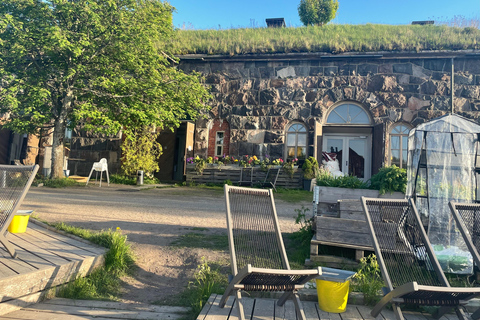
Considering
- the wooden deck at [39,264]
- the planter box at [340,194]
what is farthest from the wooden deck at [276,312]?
the planter box at [340,194]

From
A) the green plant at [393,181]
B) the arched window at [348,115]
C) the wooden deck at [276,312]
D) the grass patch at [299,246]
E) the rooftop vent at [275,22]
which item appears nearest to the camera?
the wooden deck at [276,312]

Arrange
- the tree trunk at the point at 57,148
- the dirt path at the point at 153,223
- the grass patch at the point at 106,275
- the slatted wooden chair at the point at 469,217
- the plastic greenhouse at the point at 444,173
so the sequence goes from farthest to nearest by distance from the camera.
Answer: the tree trunk at the point at 57,148, the plastic greenhouse at the point at 444,173, the dirt path at the point at 153,223, the grass patch at the point at 106,275, the slatted wooden chair at the point at 469,217

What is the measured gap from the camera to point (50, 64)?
11.4 meters

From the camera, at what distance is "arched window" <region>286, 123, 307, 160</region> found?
1388 cm

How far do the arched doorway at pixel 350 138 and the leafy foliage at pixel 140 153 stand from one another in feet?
22.9

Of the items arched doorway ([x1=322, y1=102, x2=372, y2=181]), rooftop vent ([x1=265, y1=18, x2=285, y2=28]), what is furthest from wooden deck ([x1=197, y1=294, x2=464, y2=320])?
rooftop vent ([x1=265, y1=18, x2=285, y2=28])

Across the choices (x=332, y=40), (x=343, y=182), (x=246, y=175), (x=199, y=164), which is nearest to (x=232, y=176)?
(x=246, y=175)

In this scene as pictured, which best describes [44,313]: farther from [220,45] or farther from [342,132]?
[220,45]

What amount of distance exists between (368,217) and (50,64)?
455 inches

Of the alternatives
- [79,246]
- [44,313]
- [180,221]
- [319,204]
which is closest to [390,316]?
[319,204]

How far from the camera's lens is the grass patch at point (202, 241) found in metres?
A: 4.83

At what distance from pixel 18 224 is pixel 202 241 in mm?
2456

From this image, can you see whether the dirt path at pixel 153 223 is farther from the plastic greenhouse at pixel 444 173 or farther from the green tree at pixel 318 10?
the green tree at pixel 318 10

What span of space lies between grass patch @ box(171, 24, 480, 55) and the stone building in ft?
1.22
